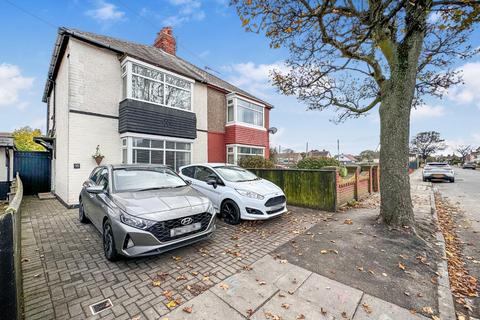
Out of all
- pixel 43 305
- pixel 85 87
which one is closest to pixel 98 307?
pixel 43 305

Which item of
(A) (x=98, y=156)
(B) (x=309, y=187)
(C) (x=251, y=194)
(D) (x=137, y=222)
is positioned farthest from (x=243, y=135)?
(D) (x=137, y=222)

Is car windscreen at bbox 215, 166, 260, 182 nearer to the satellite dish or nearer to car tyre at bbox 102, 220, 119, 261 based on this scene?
car tyre at bbox 102, 220, 119, 261

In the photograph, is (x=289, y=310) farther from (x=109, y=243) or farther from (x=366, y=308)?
(x=109, y=243)

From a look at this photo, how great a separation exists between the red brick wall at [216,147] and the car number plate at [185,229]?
8.97 meters

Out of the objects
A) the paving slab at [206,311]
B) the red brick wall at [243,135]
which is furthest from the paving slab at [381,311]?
the red brick wall at [243,135]

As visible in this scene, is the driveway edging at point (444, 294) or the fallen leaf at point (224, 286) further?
the fallen leaf at point (224, 286)

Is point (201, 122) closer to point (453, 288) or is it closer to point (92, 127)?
point (92, 127)

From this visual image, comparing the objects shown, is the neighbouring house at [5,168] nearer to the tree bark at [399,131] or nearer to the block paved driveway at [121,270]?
the block paved driveway at [121,270]

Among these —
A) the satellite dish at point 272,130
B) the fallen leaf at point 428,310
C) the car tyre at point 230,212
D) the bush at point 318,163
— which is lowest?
the fallen leaf at point 428,310

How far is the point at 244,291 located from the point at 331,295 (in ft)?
3.78

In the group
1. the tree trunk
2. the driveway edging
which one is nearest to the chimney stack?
the tree trunk

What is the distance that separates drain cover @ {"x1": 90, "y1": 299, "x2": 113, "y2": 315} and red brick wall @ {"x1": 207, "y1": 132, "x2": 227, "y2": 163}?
33.6 feet

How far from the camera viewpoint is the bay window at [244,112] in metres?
13.6

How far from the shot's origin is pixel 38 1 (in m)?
8.27
